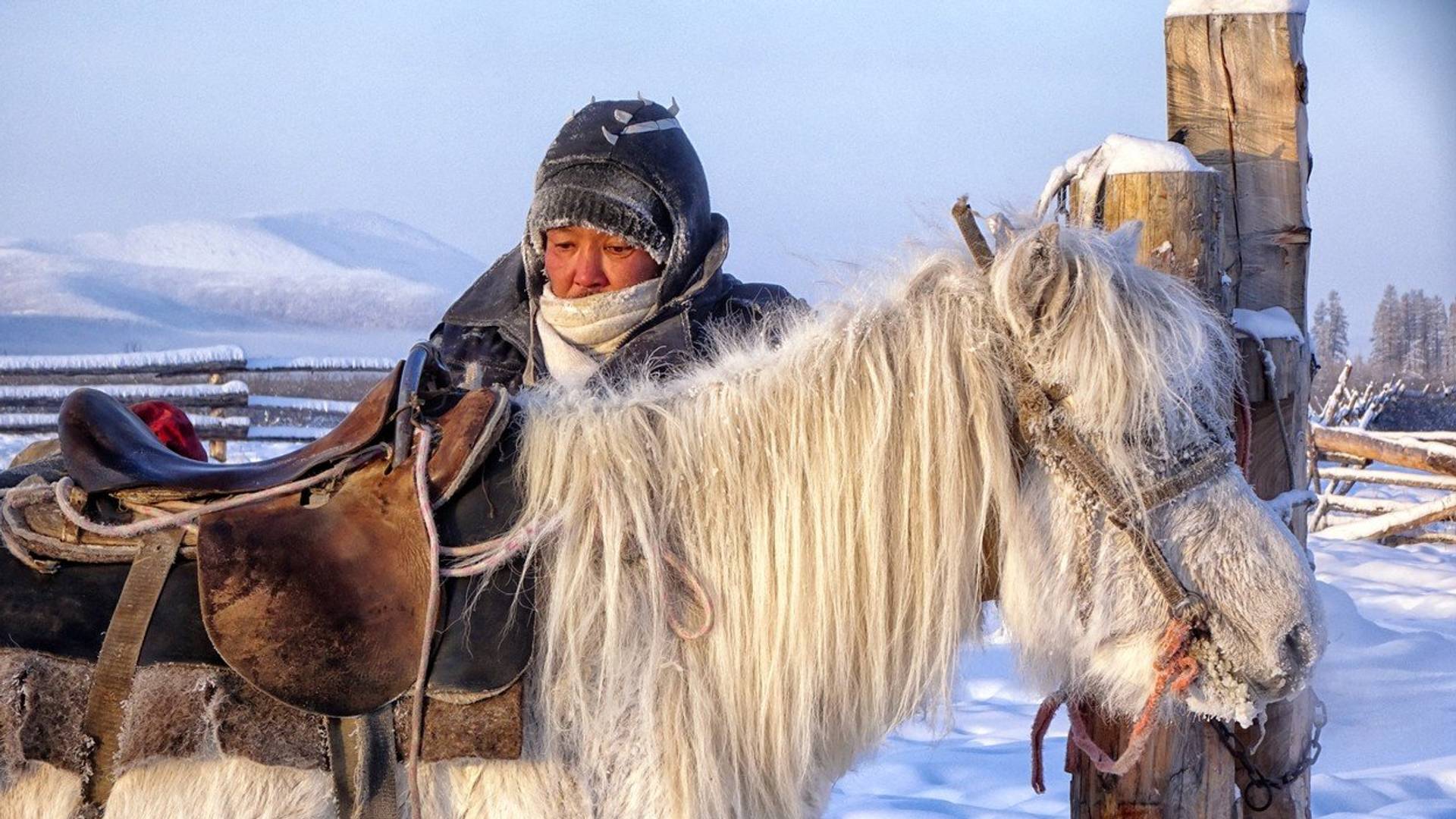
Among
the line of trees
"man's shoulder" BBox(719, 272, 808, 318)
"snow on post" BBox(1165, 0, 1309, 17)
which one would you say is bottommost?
the line of trees

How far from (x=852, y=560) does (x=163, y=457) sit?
3.48 ft

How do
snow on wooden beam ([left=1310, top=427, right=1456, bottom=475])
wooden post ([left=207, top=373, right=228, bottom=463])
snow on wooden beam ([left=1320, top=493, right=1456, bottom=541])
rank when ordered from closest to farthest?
snow on wooden beam ([left=1310, top=427, right=1456, bottom=475]), snow on wooden beam ([left=1320, top=493, right=1456, bottom=541]), wooden post ([left=207, top=373, right=228, bottom=463])

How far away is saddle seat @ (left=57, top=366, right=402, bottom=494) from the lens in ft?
5.26

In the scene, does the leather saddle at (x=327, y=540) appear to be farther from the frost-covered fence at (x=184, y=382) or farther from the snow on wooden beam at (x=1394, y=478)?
the snow on wooden beam at (x=1394, y=478)

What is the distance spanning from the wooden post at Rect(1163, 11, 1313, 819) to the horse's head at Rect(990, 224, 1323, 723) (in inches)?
35.7

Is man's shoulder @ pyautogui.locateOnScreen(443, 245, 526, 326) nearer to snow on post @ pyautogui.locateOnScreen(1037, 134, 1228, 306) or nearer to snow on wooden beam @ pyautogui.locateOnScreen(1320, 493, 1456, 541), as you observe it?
snow on post @ pyautogui.locateOnScreen(1037, 134, 1228, 306)

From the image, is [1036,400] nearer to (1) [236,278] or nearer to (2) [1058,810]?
(2) [1058,810]

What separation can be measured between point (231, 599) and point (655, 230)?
58.7 inches

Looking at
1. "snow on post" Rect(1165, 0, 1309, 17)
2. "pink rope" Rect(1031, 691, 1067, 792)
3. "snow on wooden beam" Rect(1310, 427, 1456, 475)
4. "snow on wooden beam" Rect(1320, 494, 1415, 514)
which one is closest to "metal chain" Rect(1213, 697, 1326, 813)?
"pink rope" Rect(1031, 691, 1067, 792)

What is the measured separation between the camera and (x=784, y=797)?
161 centimetres

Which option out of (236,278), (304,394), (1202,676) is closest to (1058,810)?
(1202,676)

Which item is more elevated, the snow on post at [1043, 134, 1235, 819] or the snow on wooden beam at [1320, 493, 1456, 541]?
the snow on post at [1043, 134, 1235, 819]

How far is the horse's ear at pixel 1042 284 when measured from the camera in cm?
153

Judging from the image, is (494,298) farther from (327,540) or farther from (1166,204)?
(1166,204)
